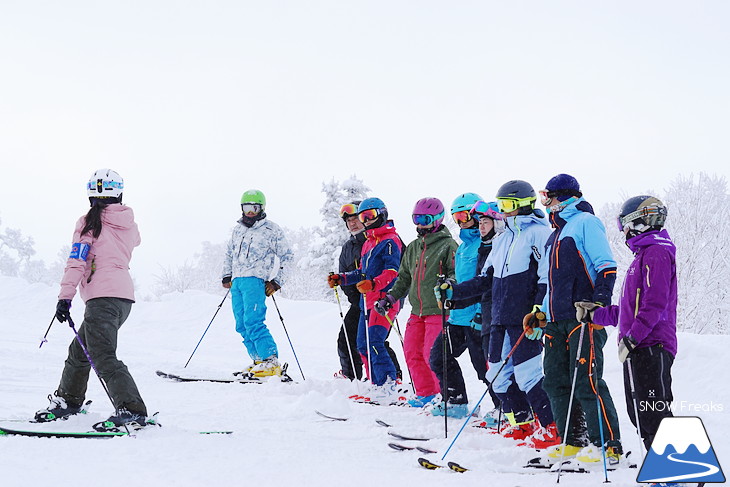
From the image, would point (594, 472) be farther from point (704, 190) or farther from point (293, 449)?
point (704, 190)

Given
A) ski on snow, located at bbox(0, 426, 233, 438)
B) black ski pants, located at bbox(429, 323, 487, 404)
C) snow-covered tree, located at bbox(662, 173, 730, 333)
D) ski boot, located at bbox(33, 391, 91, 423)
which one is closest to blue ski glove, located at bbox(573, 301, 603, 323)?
black ski pants, located at bbox(429, 323, 487, 404)

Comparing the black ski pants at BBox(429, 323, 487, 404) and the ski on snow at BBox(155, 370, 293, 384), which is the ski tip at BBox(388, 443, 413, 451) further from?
the ski on snow at BBox(155, 370, 293, 384)

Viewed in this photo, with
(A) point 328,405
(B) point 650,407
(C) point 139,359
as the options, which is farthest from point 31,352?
(B) point 650,407

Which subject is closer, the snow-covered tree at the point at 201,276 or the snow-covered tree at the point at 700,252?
the snow-covered tree at the point at 700,252

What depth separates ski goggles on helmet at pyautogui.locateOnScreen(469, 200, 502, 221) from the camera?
6.22 metres

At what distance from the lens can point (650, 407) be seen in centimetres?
407

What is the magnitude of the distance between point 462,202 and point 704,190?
1040 inches

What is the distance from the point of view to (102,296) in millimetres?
5539

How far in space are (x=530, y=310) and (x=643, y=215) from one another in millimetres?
1378

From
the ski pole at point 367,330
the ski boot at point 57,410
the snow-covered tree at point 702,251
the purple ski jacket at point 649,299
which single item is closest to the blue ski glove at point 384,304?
the ski pole at point 367,330

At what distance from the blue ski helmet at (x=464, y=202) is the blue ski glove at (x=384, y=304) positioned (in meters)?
1.36

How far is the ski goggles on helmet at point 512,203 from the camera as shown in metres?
5.46

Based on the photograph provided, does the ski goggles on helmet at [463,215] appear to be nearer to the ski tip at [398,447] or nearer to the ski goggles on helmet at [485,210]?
the ski goggles on helmet at [485,210]

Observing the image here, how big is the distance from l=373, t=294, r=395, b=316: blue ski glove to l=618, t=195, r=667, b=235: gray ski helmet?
3.39 m
